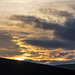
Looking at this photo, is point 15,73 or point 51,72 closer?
point 15,73

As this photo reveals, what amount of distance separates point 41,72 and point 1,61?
5895mm

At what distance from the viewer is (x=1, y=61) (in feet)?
88.9

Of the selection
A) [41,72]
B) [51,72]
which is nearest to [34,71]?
[41,72]

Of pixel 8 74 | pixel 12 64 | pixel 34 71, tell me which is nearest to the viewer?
pixel 8 74

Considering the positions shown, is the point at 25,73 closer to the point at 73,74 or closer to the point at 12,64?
the point at 12,64

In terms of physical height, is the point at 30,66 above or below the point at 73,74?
above

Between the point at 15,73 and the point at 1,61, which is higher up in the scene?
the point at 1,61

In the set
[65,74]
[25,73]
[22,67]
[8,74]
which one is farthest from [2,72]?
[65,74]

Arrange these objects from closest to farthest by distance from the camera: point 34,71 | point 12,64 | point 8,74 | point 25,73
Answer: point 8,74 < point 25,73 < point 34,71 < point 12,64

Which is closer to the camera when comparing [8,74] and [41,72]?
[8,74]

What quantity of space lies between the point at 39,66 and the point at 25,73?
5.66 m

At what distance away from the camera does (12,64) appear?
2697 cm

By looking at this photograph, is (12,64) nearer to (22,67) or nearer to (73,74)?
(22,67)

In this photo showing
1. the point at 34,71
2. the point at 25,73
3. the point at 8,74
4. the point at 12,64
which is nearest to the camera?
the point at 8,74
